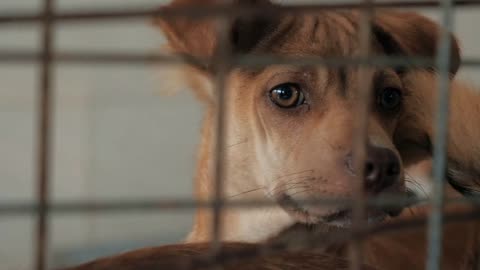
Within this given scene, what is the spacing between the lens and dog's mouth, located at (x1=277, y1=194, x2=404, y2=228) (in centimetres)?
106

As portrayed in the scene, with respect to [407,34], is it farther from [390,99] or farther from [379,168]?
[379,168]

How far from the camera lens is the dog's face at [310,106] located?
1065mm

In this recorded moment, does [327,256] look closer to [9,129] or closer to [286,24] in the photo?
[286,24]

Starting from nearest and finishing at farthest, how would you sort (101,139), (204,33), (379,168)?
(379,168), (204,33), (101,139)

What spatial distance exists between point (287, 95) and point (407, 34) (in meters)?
0.27

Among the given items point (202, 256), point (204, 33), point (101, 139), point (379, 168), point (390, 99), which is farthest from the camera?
point (101, 139)

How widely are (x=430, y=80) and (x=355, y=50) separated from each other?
0.14 m

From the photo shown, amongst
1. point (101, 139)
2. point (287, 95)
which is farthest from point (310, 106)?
point (101, 139)

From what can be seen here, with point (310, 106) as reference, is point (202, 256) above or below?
below

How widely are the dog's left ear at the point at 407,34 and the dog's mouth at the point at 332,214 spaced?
33cm

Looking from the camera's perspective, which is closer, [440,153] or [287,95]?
[440,153]

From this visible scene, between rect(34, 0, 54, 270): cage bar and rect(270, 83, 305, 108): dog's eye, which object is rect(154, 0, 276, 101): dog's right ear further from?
rect(34, 0, 54, 270): cage bar

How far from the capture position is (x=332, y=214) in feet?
3.55

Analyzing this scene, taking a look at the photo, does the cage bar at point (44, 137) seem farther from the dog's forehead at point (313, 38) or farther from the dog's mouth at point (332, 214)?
the dog's forehead at point (313, 38)
